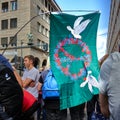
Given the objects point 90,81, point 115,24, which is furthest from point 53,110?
point 115,24

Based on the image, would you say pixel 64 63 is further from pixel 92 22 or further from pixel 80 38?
pixel 92 22

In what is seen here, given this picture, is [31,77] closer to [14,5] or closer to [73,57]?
[73,57]

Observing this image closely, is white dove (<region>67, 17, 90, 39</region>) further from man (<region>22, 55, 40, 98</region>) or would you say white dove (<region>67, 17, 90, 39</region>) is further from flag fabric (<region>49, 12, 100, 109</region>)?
man (<region>22, 55, 40, 98</region>)

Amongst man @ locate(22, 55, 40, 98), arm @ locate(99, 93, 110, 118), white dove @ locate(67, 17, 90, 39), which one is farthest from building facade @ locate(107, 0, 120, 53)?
arm @ locate(99, 93, 110, 118)

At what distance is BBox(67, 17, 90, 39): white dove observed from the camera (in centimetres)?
527

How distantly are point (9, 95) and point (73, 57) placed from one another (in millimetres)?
2410

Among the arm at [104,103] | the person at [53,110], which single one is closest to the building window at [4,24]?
the person at [53,110]

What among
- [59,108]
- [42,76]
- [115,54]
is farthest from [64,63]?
[115,54]

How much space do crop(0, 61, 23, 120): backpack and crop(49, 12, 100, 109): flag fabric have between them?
2.17 m

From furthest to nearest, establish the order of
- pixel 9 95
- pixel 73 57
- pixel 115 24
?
1. pixel 115 24
2. pixel 73 57
3. pixel 9 95

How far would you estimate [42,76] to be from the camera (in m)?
6.59

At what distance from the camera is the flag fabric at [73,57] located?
5.12 metres

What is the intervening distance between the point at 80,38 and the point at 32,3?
150 feet

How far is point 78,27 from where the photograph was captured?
5.34m
